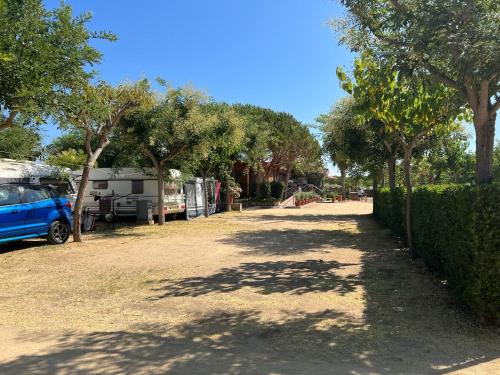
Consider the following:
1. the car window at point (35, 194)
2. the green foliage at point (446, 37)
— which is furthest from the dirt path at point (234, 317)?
the green foliage at point (446, 37)

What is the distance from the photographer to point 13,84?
23.3 ft

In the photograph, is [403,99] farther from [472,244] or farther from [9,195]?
[9,195]

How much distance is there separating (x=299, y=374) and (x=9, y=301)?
4.50 meters

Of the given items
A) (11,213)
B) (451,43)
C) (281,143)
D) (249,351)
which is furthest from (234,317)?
(281,143)

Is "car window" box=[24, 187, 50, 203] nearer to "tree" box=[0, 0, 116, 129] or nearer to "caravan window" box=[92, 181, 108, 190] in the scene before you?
"tree" box=[0, 0, 116, 129]

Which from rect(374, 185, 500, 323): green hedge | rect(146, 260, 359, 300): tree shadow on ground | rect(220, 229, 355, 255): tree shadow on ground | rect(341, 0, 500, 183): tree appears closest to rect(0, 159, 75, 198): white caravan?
rect(220, 229, 355, 255): tree shadow on ground

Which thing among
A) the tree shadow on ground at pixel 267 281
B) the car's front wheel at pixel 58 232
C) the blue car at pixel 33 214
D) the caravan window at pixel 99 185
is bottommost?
the tree shadow on ground at pixel 267 281

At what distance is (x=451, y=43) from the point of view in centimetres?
588

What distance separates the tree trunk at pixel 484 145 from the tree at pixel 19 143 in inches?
886

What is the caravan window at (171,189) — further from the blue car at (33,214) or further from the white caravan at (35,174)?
the blue car at (33,214)

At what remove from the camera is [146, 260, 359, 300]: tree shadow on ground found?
659 centimetres

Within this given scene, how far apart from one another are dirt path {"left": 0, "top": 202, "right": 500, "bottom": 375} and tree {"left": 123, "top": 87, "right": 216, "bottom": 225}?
272 inches

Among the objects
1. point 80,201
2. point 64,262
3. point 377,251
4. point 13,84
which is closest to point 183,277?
point 64,262

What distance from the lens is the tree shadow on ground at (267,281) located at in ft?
21.6
